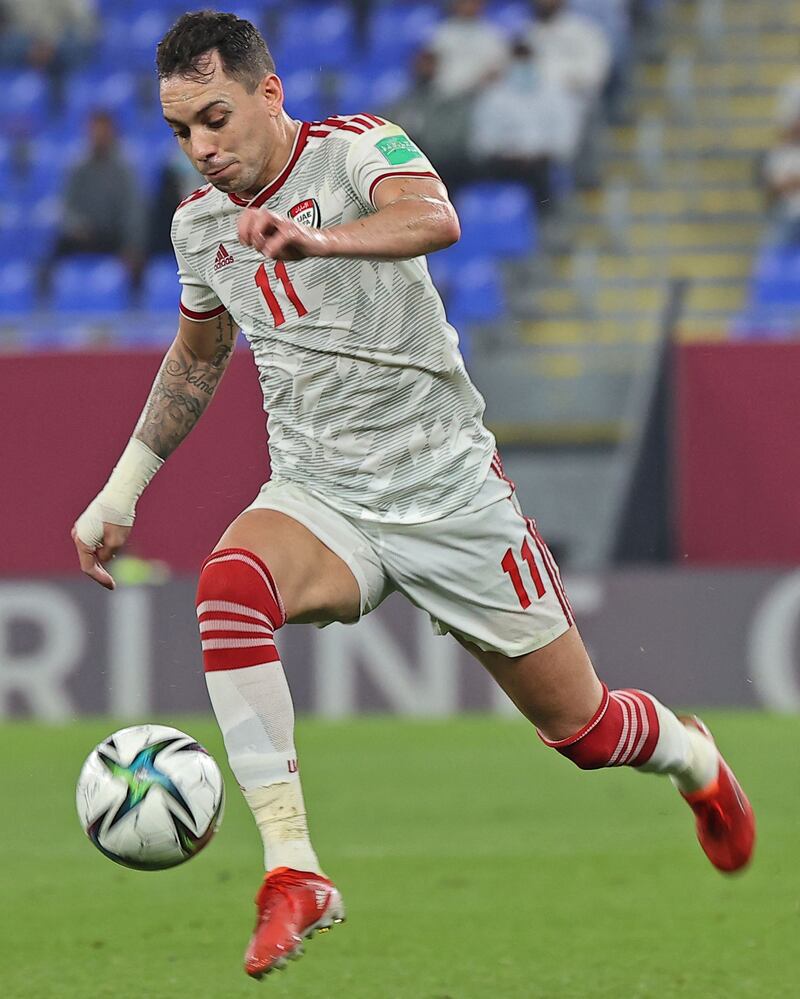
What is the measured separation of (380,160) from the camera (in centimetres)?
420

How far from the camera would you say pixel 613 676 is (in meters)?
10.3

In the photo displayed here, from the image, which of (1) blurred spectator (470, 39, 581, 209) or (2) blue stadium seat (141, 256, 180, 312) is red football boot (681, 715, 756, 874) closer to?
(2) blue stadium seat (141, 256, 180, 312)

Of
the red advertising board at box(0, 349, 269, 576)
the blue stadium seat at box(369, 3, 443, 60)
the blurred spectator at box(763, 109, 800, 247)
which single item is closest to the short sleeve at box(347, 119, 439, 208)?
the red advertising board at box(0, 349, 269, 576)

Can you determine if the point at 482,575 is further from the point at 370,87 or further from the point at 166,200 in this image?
the point at 370,87

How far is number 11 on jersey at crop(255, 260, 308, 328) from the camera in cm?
439

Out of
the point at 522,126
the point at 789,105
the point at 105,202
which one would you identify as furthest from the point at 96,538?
the point at 789,105

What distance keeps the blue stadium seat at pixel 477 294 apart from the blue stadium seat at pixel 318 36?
2.59m

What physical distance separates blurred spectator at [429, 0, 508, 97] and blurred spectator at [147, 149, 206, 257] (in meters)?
1.91

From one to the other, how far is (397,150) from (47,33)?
37.8 ft

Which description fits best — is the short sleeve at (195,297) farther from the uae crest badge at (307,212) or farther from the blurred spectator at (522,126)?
the blurred spectator at (522,126)

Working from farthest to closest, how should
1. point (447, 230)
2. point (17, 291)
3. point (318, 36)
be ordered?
point (318, 36)
point (17, 291)
point (447, 230)

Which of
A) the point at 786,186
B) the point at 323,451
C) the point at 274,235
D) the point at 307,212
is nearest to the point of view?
the point at 274,235

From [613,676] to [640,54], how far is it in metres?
5.91

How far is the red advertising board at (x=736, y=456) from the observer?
36.2 feet
